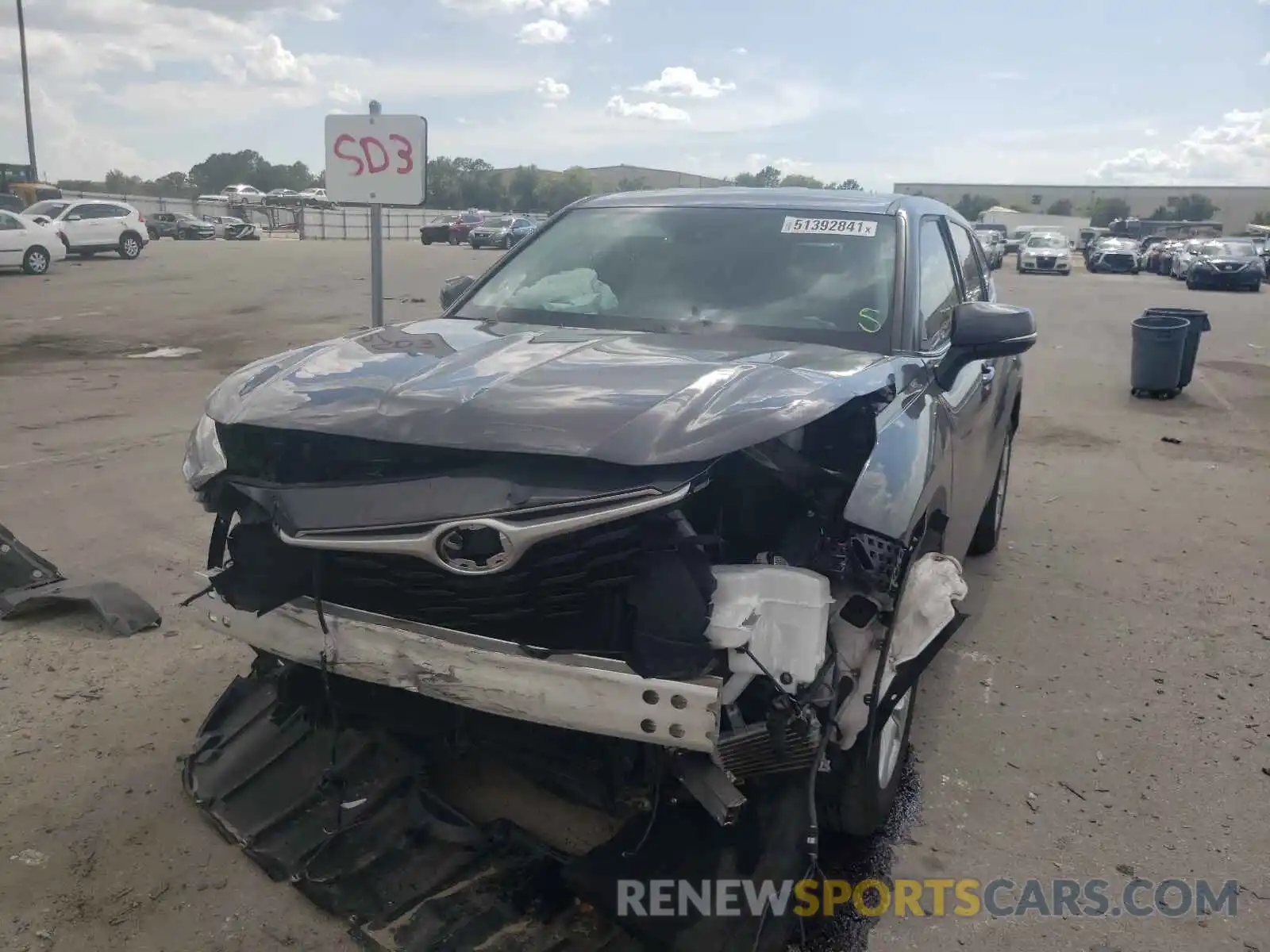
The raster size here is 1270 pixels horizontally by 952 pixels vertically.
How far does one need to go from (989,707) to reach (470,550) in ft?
8.40

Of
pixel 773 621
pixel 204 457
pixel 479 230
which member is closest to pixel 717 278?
pixel 773 621

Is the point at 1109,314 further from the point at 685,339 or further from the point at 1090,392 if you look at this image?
the point at 685,339

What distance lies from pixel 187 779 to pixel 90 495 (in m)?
3.67

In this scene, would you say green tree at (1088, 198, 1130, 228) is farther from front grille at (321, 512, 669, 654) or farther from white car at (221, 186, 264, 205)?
front grille at (321, 512, 669, 654)

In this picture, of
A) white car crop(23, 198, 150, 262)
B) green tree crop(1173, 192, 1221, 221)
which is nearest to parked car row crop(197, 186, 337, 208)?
white car crop(23, 198, 150, 262)

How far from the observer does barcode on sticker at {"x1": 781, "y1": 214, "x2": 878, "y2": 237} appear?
12.9 feet

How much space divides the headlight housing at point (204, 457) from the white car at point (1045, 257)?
3720cm

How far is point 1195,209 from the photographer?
92.6 meters

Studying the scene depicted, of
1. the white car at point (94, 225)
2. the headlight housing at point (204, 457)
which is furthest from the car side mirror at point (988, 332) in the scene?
the white car at point (94, 225)

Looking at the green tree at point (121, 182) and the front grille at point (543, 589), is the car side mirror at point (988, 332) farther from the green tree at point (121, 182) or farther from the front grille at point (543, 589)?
the green tree at point (121, 182)

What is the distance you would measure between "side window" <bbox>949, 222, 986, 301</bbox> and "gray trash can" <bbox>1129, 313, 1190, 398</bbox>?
6330 millimetres

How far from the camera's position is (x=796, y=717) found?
7.85ft

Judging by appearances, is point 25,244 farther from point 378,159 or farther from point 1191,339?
point 1191,339

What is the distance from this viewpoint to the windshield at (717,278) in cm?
366
